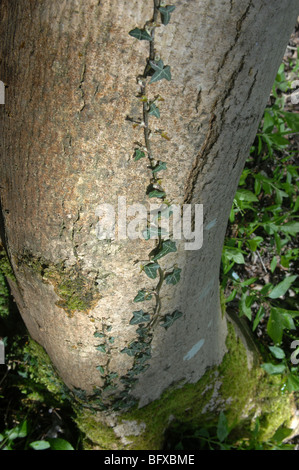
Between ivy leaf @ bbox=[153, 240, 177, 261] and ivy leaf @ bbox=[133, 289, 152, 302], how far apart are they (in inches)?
5.5

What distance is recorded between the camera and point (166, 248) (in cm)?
93

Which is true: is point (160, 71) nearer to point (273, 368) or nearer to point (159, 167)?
point (159, 167)

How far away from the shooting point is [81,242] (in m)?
0.89

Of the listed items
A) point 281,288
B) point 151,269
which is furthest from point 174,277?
point 281,288

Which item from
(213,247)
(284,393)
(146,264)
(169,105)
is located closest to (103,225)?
(146,264)

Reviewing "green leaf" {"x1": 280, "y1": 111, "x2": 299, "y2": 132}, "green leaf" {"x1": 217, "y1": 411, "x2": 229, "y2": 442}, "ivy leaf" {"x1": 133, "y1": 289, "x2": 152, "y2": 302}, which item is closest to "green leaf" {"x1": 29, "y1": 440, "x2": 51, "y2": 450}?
"green leaf" {"x1": 217, "y1": 411, "x2": 229, "y2": 442}

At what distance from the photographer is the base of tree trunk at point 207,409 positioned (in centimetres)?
163

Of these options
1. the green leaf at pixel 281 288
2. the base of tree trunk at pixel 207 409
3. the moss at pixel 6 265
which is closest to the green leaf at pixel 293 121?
the green leaf at pixel 281 288

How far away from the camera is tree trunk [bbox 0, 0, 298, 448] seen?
2.21ft

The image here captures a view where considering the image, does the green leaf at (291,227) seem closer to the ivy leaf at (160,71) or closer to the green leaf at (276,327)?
the green leaf at (276,327)

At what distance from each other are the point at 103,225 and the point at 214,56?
44 cm

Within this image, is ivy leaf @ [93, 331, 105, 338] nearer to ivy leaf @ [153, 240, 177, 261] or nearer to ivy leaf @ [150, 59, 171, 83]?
ivy leaf @ [153, 240, 177, 261]

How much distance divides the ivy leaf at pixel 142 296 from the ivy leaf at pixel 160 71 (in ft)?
1.90

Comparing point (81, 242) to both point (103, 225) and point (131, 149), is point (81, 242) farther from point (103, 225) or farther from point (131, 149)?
point (131, 149)
